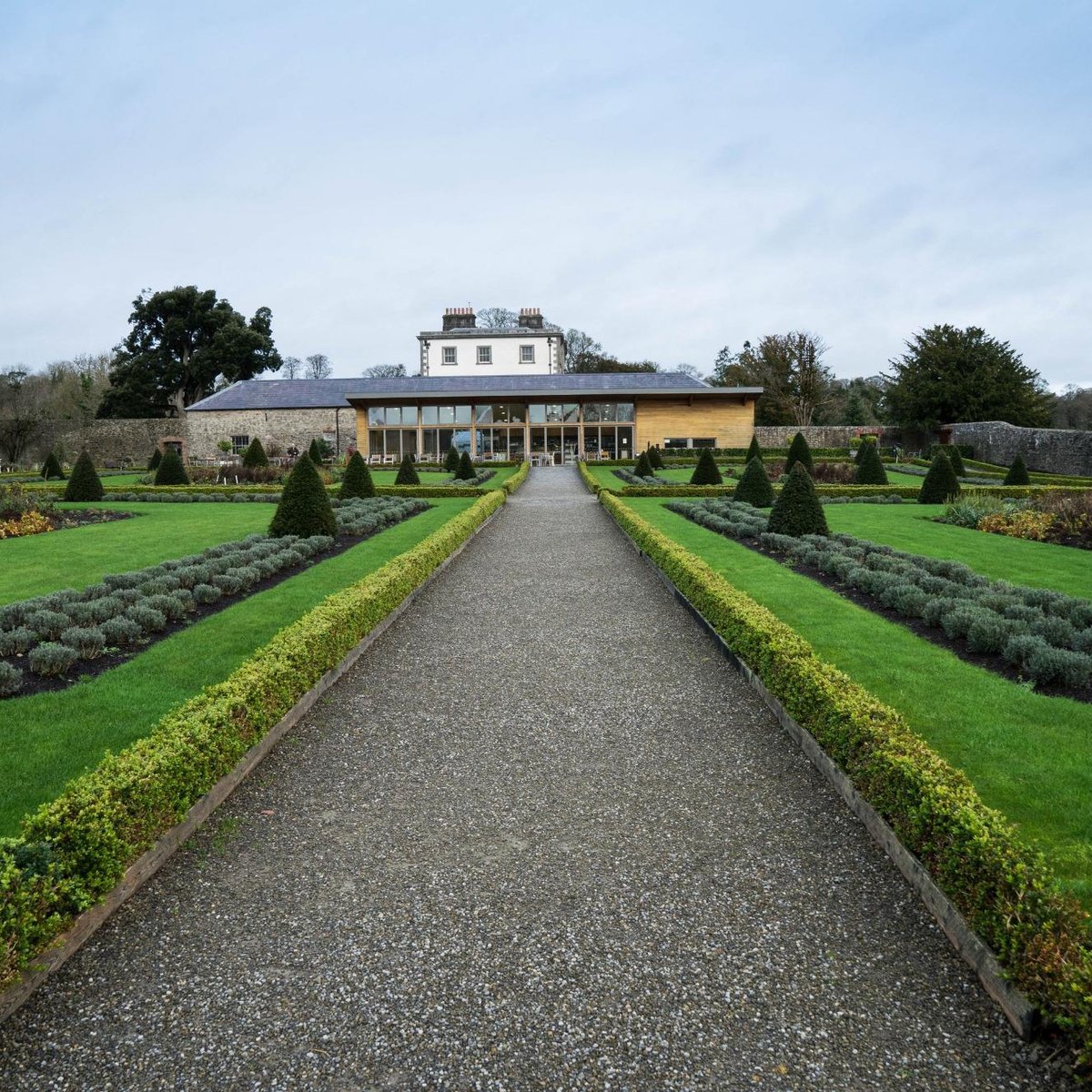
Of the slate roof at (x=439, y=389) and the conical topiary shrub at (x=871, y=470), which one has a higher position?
the slate roof at (x=439, y=389)

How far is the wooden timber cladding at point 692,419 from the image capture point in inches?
1713

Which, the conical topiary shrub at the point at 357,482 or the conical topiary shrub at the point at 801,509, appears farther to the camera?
the conical topiary shrub at the point at 357,482

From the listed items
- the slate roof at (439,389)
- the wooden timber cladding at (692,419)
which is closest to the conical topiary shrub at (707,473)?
the slate roof at (439,389)

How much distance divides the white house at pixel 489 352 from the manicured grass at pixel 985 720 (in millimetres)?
48678

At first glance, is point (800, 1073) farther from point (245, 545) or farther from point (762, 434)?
point (762, 434)

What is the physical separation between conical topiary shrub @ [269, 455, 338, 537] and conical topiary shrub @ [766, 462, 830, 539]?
8.22 meters

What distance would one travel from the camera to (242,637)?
7641mm

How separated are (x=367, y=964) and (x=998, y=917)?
239 centimetres

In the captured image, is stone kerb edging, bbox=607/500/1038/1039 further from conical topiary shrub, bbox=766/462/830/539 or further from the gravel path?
conical topiary shrub, bbox=766/462/830/539

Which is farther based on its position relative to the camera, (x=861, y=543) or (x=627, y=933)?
(x=861, y=543)

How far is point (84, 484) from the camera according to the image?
23.4m

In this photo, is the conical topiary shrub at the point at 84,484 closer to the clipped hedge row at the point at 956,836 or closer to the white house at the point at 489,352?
the clipped hedge row at the point at 956,836

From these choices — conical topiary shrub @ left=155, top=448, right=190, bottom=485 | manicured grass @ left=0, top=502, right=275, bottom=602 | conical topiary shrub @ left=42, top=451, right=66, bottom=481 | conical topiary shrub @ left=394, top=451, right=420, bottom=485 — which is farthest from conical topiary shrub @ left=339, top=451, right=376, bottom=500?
conical topiary shrub @ left=42, top=451, right=66, bottom=481

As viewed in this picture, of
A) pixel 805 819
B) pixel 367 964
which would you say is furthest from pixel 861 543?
pixel 367 964
